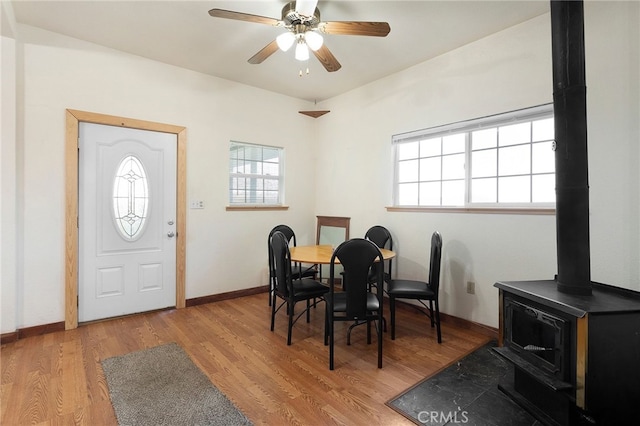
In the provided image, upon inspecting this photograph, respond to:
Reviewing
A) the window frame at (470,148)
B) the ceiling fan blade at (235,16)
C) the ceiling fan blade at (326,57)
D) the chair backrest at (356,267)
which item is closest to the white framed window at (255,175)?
the window frame at (470,148)

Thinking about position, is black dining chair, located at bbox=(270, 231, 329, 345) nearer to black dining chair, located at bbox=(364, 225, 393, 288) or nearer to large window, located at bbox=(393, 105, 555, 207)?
black dining chair, located at bbox=(364, 225, 393, 288)

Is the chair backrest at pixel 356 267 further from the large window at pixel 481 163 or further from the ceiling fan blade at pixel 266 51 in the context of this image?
the ceiling fan blade at pixel 266 51

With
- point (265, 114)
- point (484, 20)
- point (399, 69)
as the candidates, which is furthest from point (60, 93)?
point (484, 20)

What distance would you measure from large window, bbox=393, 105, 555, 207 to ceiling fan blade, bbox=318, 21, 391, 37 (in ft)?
4.61

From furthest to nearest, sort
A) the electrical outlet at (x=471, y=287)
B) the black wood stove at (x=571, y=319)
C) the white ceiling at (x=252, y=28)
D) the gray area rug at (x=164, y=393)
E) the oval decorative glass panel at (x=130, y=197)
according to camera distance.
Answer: the oval decorative glass panel at (x=130, y=197)
the electrical outlet at (x=471, y=287)
the white ceiling at (x=252, y=28)
the gray area rug at (x=164, y=393)
the black wood stove at (x=571, y=319)

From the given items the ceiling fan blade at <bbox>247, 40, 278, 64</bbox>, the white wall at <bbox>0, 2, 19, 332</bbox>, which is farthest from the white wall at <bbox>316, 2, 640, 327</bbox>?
the white wall at <bbox>0, 2, 19, 332</bbox>

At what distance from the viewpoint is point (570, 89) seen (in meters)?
1.77

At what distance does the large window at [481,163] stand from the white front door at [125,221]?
9.32 ft

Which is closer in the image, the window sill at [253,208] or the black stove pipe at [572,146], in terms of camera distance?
the black stove pipe at [572,146]

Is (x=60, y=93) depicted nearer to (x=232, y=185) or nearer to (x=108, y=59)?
(x=108, y=59)

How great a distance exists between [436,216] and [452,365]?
152 cm

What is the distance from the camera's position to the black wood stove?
1481mm

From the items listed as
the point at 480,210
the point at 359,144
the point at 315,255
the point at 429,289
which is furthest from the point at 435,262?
the point at 359,144

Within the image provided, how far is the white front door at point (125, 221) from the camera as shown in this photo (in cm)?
308
